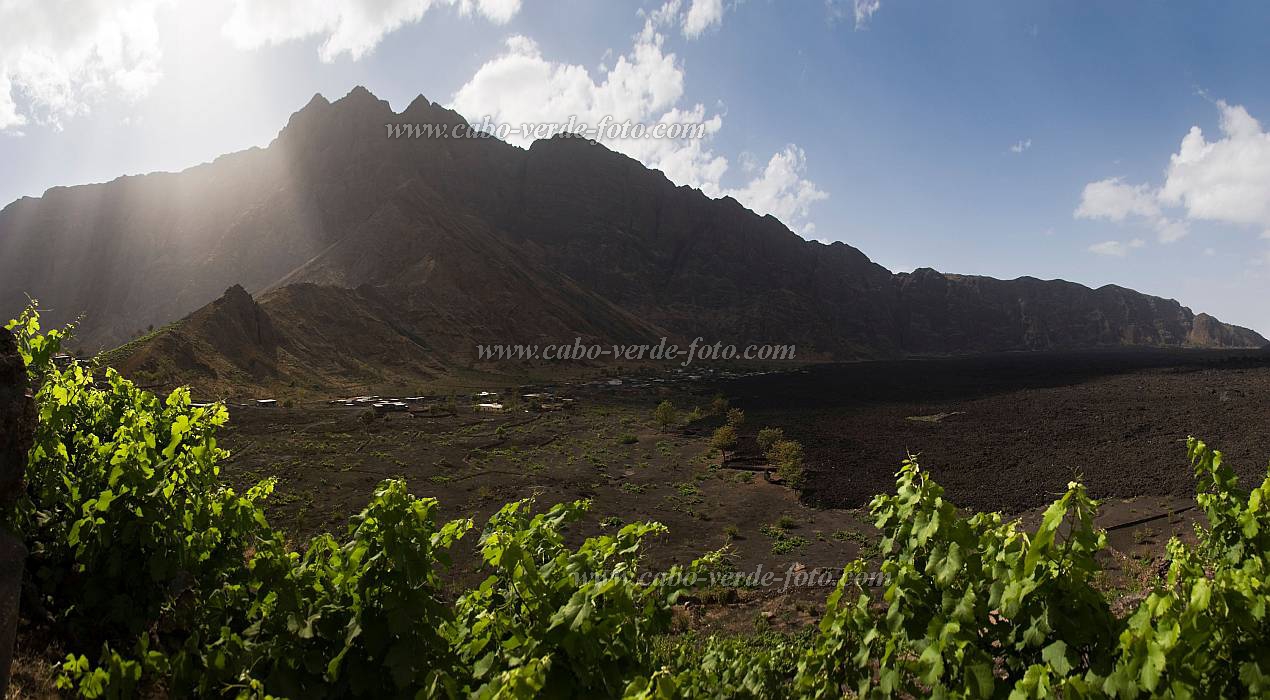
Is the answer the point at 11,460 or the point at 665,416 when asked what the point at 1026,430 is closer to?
the point at 665,416

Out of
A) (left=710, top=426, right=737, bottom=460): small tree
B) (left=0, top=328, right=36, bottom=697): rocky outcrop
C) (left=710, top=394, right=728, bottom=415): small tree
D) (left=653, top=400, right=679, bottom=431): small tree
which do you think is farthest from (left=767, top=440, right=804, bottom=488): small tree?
(left=0, top=328, right=36, bottom=697): rocky outcrop

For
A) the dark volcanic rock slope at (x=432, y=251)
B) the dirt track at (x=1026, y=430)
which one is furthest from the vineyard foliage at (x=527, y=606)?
the dark volcanic rock slope at (x=432, y=251)

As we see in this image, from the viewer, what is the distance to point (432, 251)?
Result: 107m

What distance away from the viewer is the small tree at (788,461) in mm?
28930

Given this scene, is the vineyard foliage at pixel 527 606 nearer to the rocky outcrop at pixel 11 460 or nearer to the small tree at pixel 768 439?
the rocky outcrop at pixel 11 460

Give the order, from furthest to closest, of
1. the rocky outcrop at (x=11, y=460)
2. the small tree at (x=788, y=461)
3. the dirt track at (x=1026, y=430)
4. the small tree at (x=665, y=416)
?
the small tree at (x=665, y=416) → the small tree at (x=788, y=461) → the dirt track at (x=1026, y=430) → the rocky outcrop at (x=11, y=460)

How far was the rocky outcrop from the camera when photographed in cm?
334

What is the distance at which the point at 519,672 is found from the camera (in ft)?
7.39

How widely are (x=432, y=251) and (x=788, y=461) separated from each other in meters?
90.6

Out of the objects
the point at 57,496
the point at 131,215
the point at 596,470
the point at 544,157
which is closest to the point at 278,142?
the point at 131,215

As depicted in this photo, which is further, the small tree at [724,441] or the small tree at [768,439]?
the small tree at [768,439]

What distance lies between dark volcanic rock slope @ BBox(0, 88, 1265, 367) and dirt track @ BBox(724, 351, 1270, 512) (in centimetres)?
5176

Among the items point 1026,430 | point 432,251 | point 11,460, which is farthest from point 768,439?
point 432,251

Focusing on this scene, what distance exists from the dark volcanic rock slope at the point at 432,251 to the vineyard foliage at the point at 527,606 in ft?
236
